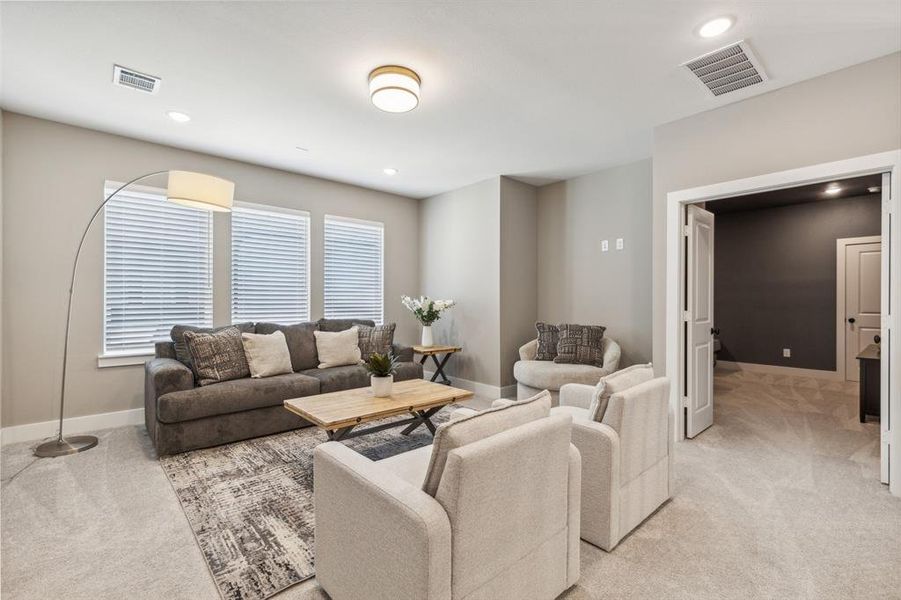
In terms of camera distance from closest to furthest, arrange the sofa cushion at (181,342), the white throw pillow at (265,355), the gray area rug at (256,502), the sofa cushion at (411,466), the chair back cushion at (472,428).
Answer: the chair back cushion at (472,428) → the sofa cushion at (411,466) → the gray area rug at (256,502) → the sofa cushion at (181,342) → the white throw pillow at (265,355)

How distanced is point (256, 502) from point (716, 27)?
3808mm

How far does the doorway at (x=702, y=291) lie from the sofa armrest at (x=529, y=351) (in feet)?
5.49

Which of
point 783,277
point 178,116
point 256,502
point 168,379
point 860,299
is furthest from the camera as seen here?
point 783,277

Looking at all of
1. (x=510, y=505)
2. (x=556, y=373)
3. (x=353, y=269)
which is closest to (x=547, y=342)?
(x=556, y=373)

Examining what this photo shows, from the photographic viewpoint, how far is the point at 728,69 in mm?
2730

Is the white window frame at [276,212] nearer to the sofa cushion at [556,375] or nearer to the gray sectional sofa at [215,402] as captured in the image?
the gray sectional sofa at [215,402]

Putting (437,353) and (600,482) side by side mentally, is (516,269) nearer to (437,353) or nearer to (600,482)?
(437,353)

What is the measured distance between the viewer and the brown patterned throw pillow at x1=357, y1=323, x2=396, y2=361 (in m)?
4.73

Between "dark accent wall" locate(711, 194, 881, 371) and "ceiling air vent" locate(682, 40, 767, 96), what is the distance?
4602 millimetres

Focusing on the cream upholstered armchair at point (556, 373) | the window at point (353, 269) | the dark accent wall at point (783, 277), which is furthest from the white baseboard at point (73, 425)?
the dark accent wall at point (783, 277)

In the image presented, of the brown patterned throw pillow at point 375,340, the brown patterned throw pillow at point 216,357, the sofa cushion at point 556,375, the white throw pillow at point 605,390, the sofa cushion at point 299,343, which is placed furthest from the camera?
the brown patterned throw pillow at point 375,340

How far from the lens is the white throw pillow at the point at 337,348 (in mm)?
4477

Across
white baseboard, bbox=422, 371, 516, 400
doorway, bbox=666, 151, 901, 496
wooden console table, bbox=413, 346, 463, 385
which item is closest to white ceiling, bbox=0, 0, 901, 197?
doorway, bbox=666, 151, 901, 496

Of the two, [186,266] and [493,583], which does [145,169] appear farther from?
[493,583]
